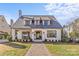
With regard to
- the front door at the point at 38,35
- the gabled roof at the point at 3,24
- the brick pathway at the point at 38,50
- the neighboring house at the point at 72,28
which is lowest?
the brick pathway at the point at 38,50

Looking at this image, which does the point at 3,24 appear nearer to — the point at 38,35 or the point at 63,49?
the point at 38,35

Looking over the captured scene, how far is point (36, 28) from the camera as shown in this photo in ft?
37.5

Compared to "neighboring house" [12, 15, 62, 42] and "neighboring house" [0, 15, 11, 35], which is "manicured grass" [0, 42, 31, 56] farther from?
"neighboring house" [0, 15, 11, 35]

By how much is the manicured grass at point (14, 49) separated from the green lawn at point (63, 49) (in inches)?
17.1

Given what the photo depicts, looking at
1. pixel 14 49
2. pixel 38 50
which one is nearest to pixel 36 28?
pixel 38 50

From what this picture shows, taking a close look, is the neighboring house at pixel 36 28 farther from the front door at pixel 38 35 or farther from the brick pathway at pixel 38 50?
the brick pathway at pixel 38 50

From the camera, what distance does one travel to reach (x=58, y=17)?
11383 mm

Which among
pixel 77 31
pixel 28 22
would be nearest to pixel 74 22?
pixel 77 31

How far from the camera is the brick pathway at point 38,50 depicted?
11277 mm

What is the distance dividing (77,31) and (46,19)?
0.63 metres

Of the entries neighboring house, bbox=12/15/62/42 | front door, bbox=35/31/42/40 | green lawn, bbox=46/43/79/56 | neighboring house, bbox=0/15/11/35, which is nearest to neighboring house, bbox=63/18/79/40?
neighboring house, bbox=12/15/62/42

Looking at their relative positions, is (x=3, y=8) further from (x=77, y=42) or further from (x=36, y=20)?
(x=77, y=42)

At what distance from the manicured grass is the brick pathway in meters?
0.09

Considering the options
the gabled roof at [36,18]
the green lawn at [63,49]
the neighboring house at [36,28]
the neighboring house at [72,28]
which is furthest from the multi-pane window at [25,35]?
the neighboring house at [72,28]
